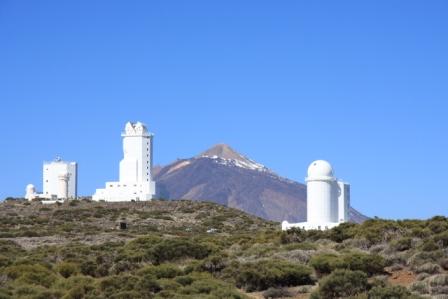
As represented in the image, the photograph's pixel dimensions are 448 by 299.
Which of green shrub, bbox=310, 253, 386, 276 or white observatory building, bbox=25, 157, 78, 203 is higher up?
white observatory building, bbox=25, 157, 78, 203

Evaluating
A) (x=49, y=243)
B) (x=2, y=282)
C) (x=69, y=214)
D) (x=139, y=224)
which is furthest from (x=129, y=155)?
(x=2, y=282)

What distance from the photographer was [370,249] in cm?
2912

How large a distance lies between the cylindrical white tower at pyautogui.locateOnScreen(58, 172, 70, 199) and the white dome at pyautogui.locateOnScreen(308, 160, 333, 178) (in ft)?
126

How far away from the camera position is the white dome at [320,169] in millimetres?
46906

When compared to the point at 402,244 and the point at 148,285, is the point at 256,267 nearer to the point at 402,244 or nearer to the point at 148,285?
the point at 148,285

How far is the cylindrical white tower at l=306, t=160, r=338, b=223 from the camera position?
1831 inches

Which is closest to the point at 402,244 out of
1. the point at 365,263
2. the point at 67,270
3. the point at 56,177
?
the point at 365,263

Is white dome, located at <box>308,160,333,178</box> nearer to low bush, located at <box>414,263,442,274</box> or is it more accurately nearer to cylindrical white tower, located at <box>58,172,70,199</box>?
low bush, located at <box>414,263,442,274</box>

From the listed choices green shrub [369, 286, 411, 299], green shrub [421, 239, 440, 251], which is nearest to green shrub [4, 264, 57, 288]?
green shrub [369, 286, 411, 299]

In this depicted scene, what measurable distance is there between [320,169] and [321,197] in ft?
4.85

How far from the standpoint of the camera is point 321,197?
4653 cm

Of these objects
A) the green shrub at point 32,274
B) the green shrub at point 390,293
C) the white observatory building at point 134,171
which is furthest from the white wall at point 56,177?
the green shrub at point 390,293

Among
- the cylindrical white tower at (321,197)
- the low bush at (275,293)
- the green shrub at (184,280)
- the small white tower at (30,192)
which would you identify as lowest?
the low bush at (275,293)

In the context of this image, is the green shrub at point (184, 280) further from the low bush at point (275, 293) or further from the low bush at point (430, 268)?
the low bush at point (430, 268)
